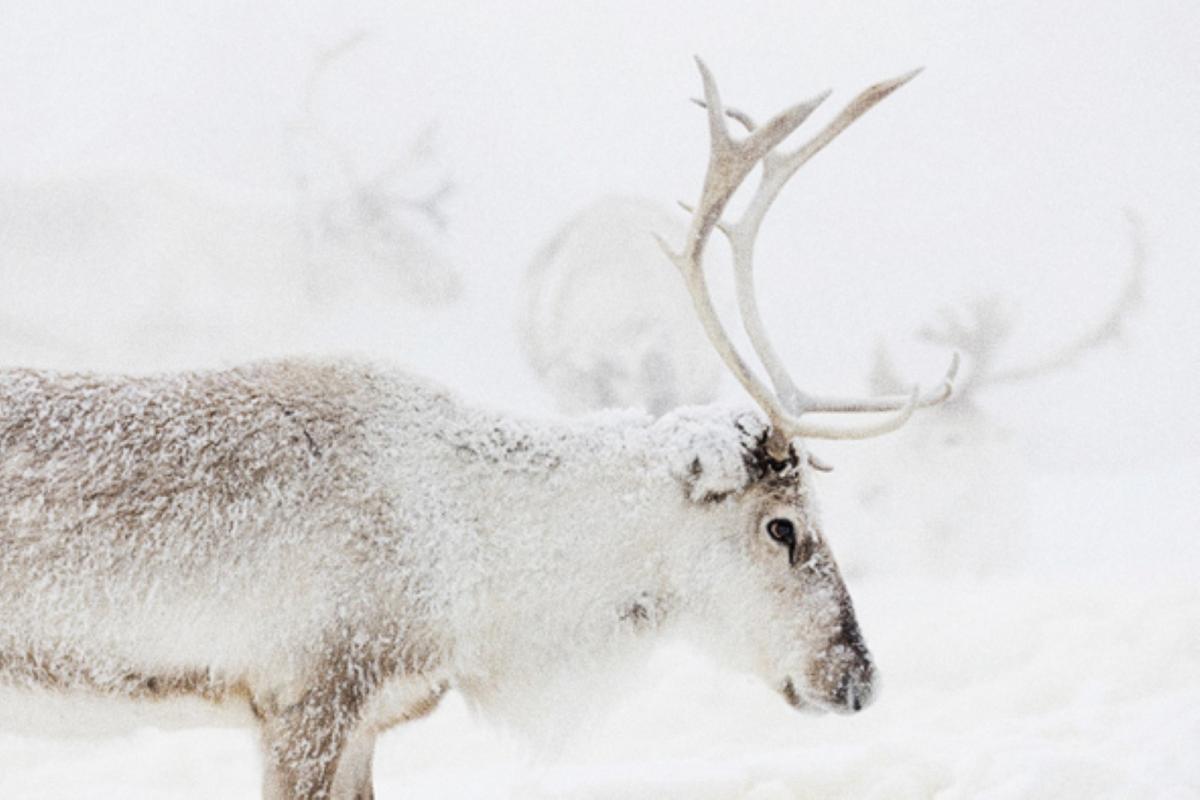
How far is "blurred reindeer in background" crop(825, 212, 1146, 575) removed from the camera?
3746 millimetres

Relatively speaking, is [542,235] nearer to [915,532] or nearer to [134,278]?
[134,278]

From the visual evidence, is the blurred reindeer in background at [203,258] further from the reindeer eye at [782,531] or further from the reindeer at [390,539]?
the reindeer eye at [782,531]

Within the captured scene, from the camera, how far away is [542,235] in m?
4.40

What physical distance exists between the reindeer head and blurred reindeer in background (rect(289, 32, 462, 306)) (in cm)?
291

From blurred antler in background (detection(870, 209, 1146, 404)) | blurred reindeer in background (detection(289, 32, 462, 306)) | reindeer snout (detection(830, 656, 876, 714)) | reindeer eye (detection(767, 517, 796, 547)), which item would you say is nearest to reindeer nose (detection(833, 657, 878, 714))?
reindeer snout (detection(830, 656, 876, 714))

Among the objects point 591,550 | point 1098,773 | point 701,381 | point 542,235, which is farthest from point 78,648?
point 542,235

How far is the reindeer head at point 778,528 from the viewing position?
1603 mm

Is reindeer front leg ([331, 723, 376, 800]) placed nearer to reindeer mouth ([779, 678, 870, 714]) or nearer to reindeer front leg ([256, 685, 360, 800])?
reindeer front leg ([256, 685, 360, 800])

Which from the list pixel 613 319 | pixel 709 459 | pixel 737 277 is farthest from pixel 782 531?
pixel 613 319

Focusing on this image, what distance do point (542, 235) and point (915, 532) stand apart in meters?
1.65

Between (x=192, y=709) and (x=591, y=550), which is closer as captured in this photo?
(x=192, y=709)

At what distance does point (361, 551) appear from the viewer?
1448 mm

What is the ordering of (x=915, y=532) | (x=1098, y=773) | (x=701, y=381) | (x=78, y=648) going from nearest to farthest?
(x=78, y=648)
(x=1098, y=773)
(x=701, y=381)
(x=915, y=532)

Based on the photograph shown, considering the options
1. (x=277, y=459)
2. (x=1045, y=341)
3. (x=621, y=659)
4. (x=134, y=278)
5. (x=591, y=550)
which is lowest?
(x=1045, y=341)
